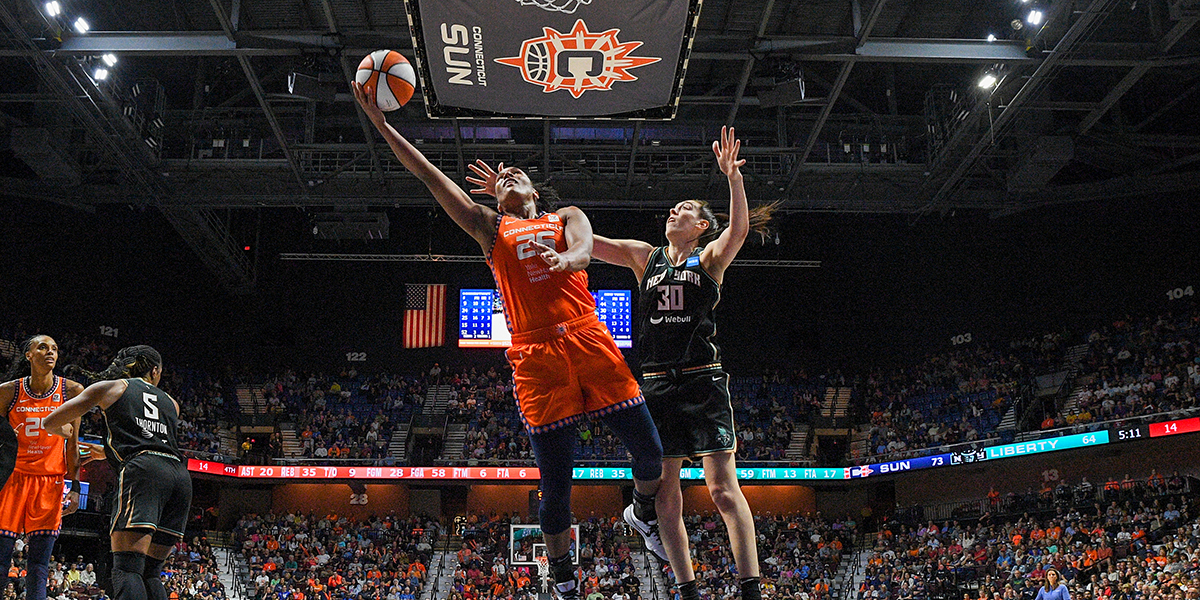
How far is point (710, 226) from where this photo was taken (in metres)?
6.11

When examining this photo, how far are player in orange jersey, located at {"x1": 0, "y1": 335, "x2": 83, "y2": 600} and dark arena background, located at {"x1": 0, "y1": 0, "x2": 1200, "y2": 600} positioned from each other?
771 centimetres

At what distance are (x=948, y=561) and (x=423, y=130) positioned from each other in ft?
57.6

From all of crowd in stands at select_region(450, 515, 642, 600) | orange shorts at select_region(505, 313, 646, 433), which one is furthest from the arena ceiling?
orange shorts at select_region(505, 313, 646, 433)

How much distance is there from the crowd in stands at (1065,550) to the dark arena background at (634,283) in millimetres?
114

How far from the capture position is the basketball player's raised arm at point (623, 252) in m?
5.77

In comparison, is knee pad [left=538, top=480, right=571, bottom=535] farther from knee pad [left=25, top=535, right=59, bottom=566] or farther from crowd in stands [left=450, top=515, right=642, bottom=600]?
crowd in stands [left=450, top=515, right=642, bottom=600]

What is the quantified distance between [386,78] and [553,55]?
866cm

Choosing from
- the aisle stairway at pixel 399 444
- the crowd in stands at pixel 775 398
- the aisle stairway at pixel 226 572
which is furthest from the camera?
the aisle stairway at pixel 399 444

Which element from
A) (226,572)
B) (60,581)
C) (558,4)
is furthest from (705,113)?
(226,572)

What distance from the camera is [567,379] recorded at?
4672 millimetres

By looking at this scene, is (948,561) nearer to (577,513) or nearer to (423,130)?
(577,513)

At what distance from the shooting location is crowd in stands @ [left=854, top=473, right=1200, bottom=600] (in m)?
19.0

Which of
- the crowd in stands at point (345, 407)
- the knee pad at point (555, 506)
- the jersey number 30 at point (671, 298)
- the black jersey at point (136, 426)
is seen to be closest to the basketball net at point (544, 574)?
the crowd in stands at point (345, 407)

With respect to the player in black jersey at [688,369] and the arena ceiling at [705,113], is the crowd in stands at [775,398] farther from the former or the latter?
the player in black jersey at [688,369]
